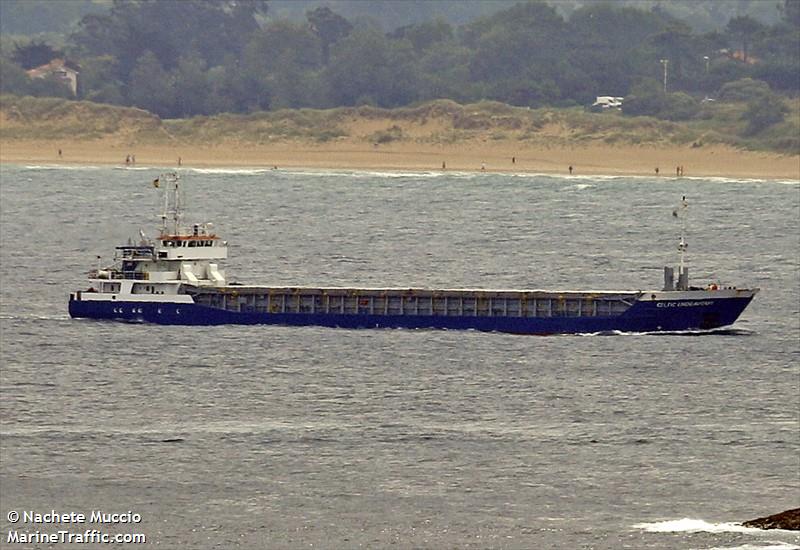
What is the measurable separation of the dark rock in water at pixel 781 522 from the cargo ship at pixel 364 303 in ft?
159

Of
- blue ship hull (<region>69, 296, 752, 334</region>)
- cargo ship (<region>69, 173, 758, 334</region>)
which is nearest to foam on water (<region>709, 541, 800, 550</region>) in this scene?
cargo ship (<region>69, 173, 758, 334</region>)

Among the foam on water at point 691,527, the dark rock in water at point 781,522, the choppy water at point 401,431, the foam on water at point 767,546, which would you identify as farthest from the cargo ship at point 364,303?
the foam on water at point 767,546

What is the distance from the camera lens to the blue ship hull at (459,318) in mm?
120000

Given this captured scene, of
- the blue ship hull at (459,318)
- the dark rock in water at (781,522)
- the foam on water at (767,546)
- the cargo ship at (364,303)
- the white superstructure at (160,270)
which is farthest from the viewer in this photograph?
the white superstructure at (160,270)

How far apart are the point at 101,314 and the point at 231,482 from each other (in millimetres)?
49421

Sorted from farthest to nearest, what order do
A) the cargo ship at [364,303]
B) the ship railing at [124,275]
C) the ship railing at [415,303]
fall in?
1. the ship railing at [124,275]
2. the ship railing at [415,303]
3. the cargo ship at [364,303]

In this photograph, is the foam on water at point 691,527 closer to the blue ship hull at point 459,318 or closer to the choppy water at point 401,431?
the choppy water at point 401,431

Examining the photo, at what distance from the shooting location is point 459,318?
121625mm

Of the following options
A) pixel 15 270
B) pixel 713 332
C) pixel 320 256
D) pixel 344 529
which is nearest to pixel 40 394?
pixel 344 529

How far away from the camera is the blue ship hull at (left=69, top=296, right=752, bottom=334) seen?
120000 millimetres

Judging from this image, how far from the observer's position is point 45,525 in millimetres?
71500

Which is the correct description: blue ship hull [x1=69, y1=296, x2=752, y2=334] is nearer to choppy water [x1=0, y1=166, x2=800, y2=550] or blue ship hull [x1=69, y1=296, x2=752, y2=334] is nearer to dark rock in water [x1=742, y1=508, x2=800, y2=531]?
choppy water [x1=0, y1=166, x2=800, y2=550]

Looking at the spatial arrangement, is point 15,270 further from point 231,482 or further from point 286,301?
point 231,482

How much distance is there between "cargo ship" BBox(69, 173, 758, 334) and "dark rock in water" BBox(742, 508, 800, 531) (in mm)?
48470
